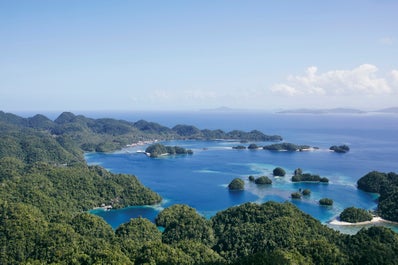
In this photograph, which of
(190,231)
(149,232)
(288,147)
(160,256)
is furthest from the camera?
(288,147)

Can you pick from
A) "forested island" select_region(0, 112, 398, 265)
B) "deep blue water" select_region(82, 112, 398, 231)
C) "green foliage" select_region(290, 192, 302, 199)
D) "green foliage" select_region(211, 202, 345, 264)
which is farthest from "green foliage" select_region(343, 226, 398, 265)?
"green foliage" select_region(290, 192, 302, 199)

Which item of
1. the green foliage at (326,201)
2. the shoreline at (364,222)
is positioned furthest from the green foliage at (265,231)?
the green foliage at (326,201)

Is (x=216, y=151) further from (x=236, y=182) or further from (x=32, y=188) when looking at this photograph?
(x=32, y=188)

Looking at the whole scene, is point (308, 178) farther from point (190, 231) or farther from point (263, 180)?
point (190, 231)

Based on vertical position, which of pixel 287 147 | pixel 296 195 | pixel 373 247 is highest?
pixel 287 147

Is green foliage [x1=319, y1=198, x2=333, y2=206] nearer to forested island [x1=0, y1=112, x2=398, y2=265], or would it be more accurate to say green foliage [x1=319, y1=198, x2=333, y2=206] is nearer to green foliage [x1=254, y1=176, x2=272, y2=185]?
forested island [x1=0, y1=112, x2=398, y2=265]

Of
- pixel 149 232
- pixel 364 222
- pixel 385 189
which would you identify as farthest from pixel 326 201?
pixel 149 232

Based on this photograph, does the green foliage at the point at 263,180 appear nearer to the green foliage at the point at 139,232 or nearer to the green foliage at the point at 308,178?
the green foliage at the point at 308,178
